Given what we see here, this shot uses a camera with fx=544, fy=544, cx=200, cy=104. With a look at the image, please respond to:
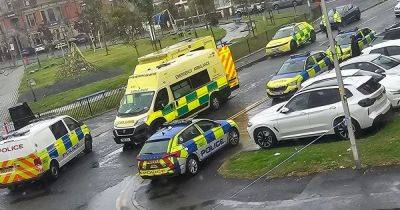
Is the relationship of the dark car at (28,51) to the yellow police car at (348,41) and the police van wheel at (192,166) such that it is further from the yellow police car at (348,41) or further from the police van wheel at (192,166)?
the police van wheel at (192,166)

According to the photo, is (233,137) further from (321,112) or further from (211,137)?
(321,112)

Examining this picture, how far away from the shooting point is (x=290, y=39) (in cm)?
3309

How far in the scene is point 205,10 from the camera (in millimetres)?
45438

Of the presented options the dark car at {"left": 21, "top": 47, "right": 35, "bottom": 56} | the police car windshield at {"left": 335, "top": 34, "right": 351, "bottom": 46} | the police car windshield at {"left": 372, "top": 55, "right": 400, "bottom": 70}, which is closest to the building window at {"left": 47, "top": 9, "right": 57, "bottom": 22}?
the dark car at {"left": 21, "top": 47, "right": 35, "bottom": 56}

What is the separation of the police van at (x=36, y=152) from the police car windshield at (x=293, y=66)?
28.8ft

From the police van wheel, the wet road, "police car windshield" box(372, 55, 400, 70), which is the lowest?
the wet road

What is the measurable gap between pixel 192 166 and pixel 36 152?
18.4 feet

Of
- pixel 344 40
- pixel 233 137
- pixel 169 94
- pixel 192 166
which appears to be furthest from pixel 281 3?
pixel 192 166

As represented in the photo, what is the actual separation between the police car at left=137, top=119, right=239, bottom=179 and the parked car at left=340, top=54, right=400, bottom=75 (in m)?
4.74

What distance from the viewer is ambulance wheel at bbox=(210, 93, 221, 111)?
22.3 m

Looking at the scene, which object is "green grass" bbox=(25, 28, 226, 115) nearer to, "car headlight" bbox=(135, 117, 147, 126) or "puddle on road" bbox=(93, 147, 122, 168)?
"puddle on road" bbox=(93, 147, 122, 168)

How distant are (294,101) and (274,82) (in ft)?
20.3

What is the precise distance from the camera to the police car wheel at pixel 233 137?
16.7 metres

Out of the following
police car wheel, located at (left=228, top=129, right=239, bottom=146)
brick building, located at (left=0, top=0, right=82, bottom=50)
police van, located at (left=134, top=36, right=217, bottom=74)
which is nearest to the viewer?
police car wheel, located at (left=228, top=129, right=239, bottom=146)
